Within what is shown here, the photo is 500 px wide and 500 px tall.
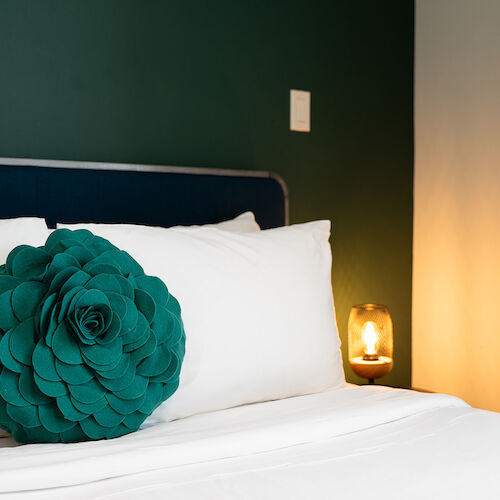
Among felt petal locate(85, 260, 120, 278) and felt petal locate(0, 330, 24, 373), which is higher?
felt petal locate(85, 260, 120, 278)

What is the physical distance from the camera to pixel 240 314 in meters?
1.50

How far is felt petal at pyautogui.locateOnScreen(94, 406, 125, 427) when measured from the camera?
47.3 inches

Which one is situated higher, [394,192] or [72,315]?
[394,192]

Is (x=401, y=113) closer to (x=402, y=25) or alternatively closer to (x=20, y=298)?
(x=402, y=25)

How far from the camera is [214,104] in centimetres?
221

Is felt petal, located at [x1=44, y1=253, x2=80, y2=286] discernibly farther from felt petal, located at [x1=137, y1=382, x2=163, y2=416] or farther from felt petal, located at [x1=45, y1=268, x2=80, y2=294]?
felt petal, located at [x1=137, y1=382, x2=163, y2=416]

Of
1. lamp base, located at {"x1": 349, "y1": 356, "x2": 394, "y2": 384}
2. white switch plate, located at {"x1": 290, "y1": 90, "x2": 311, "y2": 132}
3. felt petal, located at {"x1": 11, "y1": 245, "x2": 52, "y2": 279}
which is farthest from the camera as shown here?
white switch plate, located at {"x1": 290, "y1": 90, "x2": 311, "y2": 132}

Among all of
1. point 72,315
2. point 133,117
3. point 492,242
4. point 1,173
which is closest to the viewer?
point 72,315

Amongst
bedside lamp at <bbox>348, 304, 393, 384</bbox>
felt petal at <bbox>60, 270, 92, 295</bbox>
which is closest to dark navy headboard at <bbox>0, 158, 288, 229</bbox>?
bedside lamp at <bbox>348, 304, 393, 384</bbox>

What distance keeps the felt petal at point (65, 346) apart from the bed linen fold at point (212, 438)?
0.15 meters

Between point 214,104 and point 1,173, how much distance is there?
758 mm

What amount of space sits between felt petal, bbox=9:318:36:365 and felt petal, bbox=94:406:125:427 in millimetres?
154

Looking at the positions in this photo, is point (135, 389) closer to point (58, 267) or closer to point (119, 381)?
point (119, 381)

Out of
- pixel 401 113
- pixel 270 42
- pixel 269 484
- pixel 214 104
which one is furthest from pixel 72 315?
pixel 401 113
